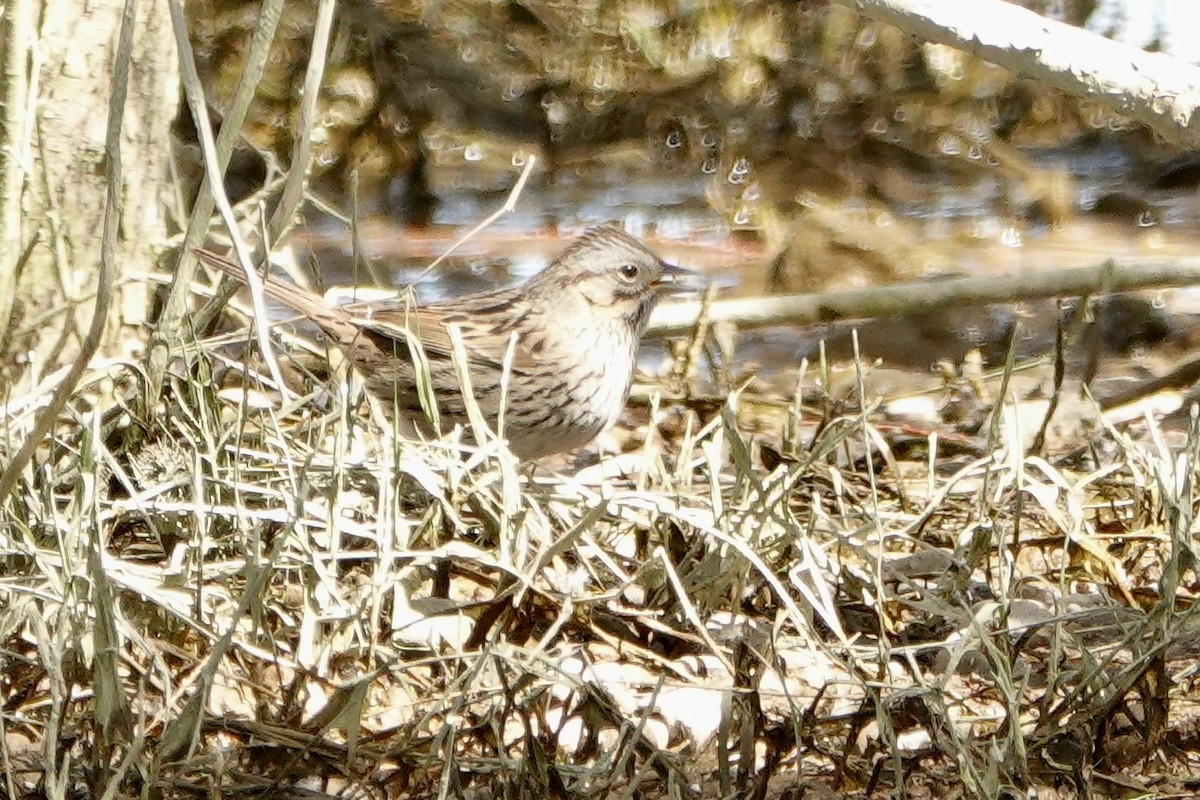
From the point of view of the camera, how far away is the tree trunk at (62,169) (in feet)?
13.2

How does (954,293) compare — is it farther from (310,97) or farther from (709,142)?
(709,142)

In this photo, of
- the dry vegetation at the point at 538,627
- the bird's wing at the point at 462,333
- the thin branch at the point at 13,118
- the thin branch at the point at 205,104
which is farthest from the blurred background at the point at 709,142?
the thin branch at the point at 205,104

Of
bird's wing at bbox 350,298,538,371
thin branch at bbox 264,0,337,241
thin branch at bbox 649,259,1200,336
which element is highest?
thin branch at bbox 264,0,337,241

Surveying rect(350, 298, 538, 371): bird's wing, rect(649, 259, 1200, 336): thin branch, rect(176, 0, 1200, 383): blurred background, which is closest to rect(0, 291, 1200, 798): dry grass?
rect(350, 298, 538, 371): bird's wing

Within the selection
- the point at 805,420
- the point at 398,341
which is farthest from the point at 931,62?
the point at 398,341

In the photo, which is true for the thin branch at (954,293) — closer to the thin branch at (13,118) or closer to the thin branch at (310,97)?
the thin branch at (13,118)

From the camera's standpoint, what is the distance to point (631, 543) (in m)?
3.72

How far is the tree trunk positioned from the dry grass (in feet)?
1.07

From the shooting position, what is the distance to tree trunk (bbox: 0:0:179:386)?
4027 millimetres

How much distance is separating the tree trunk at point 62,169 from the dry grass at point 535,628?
12.9 inches

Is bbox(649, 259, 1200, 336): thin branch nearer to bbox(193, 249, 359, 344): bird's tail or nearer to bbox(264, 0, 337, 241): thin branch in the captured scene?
bbox(193, 249, 359, 344): bird's tail

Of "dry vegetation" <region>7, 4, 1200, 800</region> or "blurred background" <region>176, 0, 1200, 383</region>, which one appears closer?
"dry vegetation" <region>7, 4, 1200, 800</region>

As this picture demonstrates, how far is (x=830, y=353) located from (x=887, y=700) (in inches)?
138

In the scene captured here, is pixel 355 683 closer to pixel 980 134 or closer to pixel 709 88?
pixel 709 88
